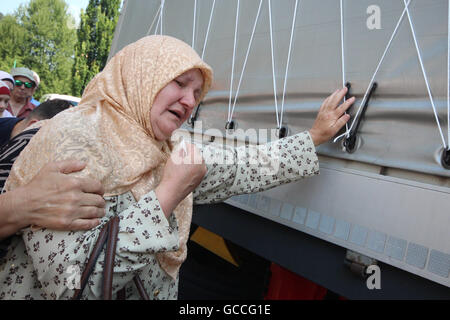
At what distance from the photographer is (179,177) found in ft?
3.57

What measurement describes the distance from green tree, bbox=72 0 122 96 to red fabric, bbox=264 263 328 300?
21.0 meters

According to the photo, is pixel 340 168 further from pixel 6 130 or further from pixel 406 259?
pixel 6 130

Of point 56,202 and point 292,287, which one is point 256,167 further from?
point 56,202

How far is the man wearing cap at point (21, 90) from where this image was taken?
412cm

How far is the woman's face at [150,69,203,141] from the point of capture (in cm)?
128

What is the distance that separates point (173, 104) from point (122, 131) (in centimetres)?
21

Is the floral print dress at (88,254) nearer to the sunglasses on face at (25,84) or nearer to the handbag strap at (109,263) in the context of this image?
the handbag strap at (109,263)

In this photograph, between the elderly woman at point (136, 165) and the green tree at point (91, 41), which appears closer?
the elderly woman at point (136, 165)

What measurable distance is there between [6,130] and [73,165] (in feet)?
4.76

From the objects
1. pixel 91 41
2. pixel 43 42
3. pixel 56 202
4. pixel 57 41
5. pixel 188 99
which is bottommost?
pixel 56 202

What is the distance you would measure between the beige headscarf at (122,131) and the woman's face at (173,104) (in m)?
0.03
